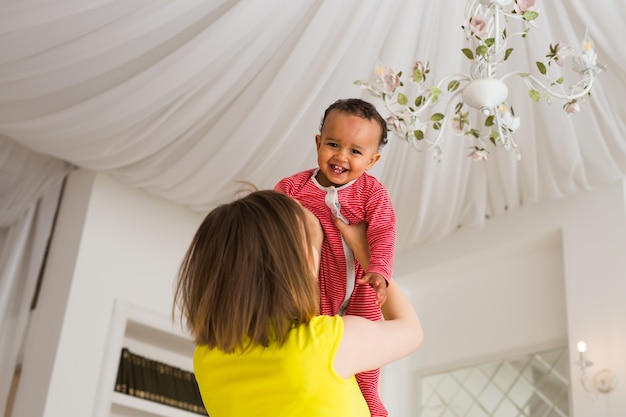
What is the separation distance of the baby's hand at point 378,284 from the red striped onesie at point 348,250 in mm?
14

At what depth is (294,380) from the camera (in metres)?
1.32

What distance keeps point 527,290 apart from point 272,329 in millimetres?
3685

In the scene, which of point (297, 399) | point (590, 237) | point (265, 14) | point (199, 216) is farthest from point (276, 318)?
point (199, 216)

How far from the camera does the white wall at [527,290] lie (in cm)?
423

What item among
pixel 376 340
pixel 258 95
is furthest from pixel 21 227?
pixel 376 340

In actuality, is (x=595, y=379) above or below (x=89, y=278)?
below

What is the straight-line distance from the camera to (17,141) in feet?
14.9

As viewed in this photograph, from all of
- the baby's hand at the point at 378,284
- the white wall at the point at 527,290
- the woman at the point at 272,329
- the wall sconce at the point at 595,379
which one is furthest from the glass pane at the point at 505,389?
the woman at the point at 272,329

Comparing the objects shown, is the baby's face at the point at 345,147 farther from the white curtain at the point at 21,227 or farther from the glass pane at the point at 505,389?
the white curtain at the point at 21,227

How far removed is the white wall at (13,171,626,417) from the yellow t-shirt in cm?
307

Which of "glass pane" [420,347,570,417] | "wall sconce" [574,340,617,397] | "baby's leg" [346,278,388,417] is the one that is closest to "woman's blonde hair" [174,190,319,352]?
"baby's leg" [346,278,388,417]

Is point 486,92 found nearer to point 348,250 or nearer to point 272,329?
point 348,250

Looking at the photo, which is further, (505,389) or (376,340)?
(505,389)

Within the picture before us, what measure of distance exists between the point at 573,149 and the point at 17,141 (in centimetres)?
289
